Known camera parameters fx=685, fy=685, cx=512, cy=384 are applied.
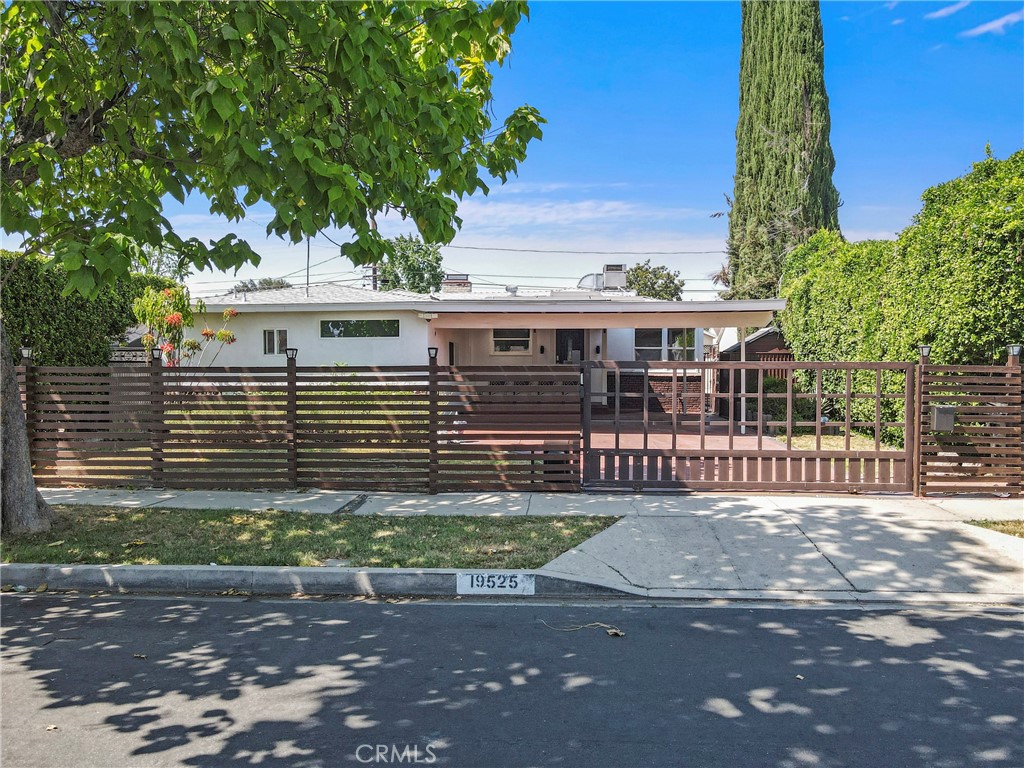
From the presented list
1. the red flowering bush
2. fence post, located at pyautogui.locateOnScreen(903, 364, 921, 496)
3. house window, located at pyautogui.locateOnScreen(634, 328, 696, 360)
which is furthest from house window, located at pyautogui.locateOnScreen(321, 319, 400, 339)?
fence post, located at pyautogui.locateOnScreen(903, 364, 921, 496)

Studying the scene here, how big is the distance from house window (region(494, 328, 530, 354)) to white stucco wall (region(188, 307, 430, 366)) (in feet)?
15.1

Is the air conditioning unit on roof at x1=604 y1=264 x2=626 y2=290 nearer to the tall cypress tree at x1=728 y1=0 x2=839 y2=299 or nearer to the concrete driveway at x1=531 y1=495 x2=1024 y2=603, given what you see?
the tall cypress tree at x1=728 y1=0 x2=839 y2=299

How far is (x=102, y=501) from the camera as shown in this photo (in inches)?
346

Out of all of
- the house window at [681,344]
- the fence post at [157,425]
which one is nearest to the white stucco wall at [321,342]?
the house window at [681,344]

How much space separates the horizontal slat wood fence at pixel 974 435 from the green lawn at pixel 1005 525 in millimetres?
1290

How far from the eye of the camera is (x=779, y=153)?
34.8 meters

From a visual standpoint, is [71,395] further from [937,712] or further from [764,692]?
[937,712]

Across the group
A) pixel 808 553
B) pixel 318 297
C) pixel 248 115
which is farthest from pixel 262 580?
pixel 318 297

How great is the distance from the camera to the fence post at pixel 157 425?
31.4 feet

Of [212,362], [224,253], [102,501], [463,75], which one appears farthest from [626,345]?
[224,253]

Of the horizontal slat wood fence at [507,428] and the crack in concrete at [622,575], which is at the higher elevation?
the horizontal slat wood fence at [507,428]

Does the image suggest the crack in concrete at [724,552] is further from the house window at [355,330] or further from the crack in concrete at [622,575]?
the house window at [355,330]

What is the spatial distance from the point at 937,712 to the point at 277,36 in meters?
6.43

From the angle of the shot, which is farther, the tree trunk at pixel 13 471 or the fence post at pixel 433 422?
the fence post at pixel 433 422
